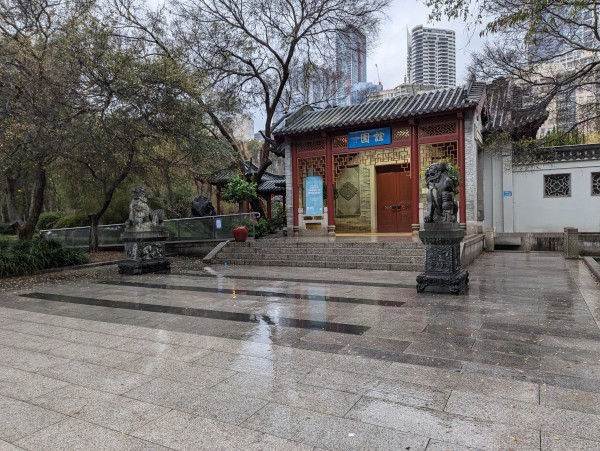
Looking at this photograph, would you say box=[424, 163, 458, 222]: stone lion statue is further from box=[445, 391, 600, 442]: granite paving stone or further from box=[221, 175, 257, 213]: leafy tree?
box=[221, 175, 257, 213]: leafy tree

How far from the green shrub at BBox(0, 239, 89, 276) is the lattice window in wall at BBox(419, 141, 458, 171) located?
11082 millimetres

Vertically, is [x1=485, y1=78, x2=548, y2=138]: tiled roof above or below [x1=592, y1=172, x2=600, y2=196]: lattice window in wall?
above

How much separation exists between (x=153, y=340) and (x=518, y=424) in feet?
11.8

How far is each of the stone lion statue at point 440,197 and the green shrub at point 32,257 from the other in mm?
9746

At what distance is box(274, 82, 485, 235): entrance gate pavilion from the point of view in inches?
522

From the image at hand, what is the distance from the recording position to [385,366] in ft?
12.0

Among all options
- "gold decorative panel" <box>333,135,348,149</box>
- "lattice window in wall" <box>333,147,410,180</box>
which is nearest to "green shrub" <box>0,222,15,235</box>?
"lattice window in wall" <box>333,147,410,180</box>

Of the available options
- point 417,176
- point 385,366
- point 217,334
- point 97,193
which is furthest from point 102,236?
point 385,366

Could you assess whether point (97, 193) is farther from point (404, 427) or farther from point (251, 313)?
point (404, 427)

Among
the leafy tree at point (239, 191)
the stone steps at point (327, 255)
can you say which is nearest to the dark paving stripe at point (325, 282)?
the stone steps at point (327, 255)

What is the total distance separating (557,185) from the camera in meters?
15.0

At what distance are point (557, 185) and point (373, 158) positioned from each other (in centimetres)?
662

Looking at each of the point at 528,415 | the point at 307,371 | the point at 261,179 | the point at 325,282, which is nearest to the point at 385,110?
the point at 325,282

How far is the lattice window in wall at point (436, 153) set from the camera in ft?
44.8
